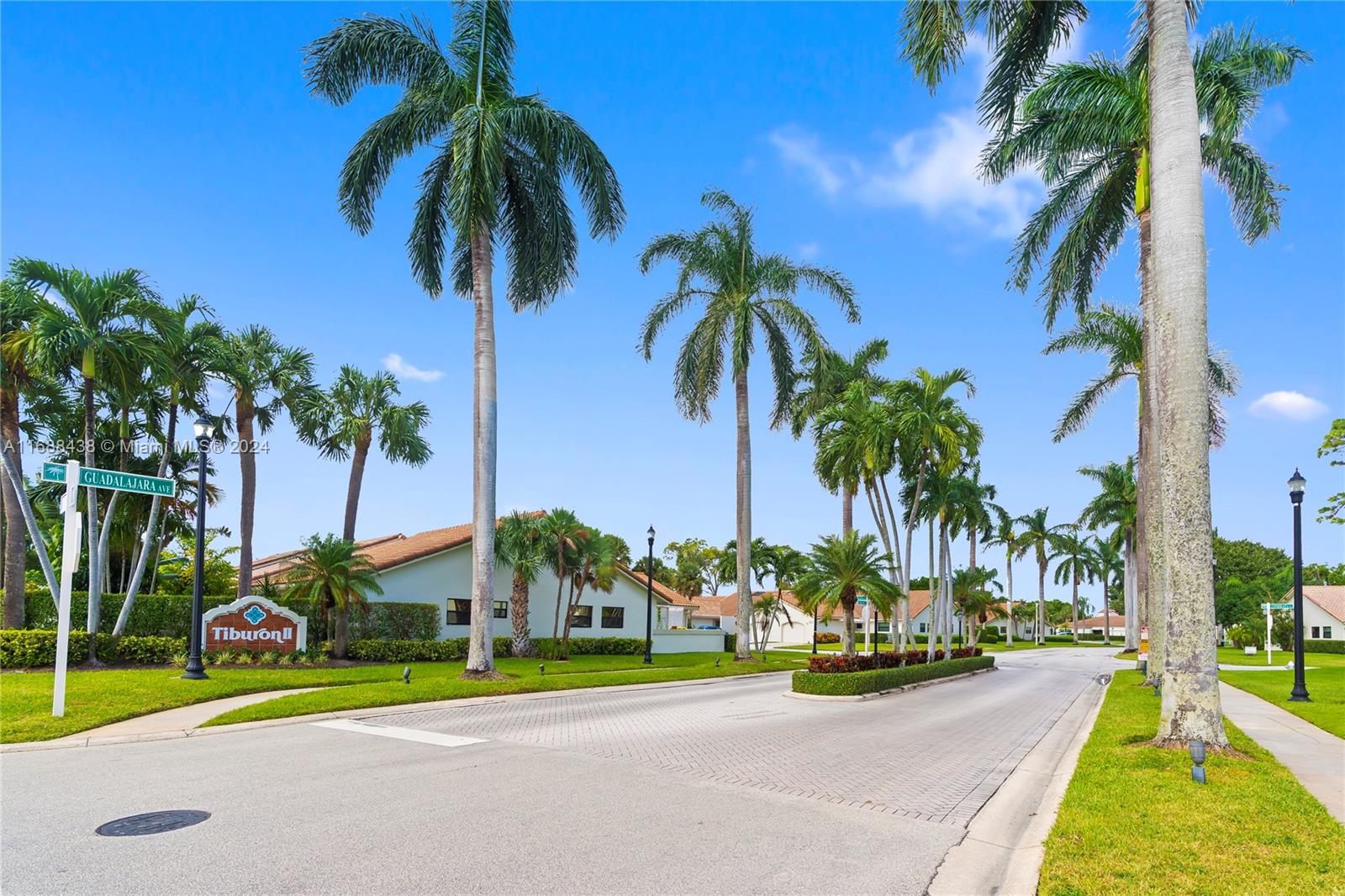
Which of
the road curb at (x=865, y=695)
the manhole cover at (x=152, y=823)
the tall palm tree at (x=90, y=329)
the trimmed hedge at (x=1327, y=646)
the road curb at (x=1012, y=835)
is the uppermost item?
the tall palm tree at (x=90, y=329)

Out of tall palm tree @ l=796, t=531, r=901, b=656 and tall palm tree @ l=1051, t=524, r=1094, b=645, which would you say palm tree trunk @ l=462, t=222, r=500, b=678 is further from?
tall palm tree @ l=1051, t=524, r=1094, b=645

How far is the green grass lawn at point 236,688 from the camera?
13422 millimetres

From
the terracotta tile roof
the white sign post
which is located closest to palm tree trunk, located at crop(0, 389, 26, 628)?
the white sign post

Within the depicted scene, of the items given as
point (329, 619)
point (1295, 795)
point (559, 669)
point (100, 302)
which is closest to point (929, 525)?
point (559, 669)

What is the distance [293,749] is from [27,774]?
2880mm

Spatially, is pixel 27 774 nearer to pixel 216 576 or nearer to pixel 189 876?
pixel 189 876

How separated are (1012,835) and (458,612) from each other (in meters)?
30.3

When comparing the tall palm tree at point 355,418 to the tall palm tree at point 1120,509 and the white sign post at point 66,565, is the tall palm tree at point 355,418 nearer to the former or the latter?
the white sign post at point 66,565

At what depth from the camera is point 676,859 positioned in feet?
21.5

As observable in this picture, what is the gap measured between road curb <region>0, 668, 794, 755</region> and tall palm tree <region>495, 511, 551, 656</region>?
393 inches

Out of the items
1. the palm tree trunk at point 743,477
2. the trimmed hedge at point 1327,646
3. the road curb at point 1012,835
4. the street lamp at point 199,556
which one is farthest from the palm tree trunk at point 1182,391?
the trimmed hedge at point 1327,646

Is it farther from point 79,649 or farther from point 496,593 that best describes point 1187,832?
point 496,593

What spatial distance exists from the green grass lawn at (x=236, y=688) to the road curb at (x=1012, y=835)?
11768 millimetres

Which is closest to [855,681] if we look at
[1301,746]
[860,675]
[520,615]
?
[860,675]
